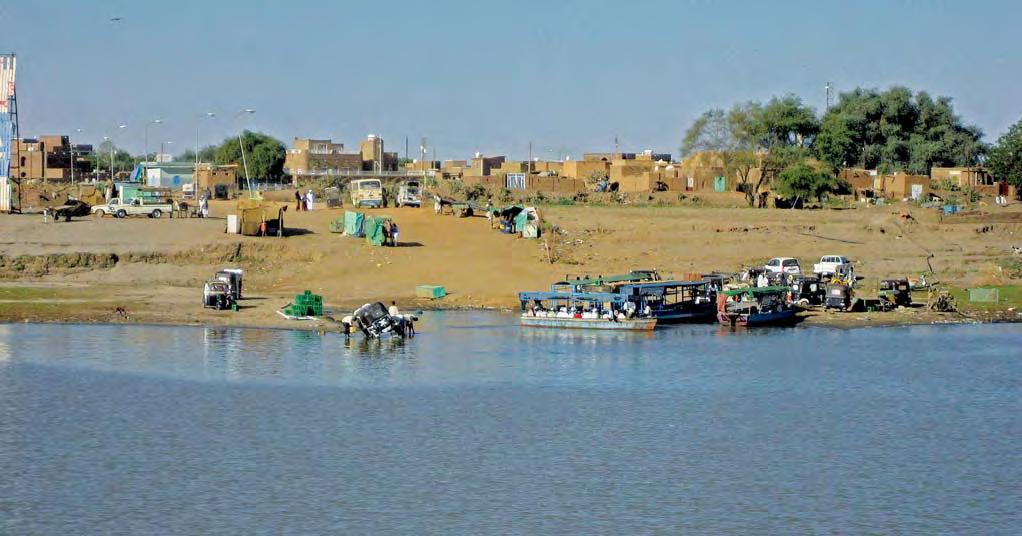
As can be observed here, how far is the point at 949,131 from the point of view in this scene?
128625mm

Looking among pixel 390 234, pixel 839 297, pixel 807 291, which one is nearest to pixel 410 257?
pixel 390 234

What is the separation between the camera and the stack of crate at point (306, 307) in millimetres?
50188

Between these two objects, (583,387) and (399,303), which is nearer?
(583,387)

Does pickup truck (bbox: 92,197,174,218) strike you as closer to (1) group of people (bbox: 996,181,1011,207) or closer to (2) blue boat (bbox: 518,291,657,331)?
(2) blue boat (bbox: 518,291,657,331)

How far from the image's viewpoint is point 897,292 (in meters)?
55.5

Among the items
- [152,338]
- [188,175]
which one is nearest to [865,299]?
→ [152,338]

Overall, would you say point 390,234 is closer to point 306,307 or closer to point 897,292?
point 306,307

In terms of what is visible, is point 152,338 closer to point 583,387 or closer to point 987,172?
point 583,387

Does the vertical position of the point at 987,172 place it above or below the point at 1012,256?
above

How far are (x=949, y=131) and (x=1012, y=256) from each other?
6541cm

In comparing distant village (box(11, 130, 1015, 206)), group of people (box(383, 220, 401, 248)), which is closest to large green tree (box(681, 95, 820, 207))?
distant village (box(11, 130, 1015, 206))

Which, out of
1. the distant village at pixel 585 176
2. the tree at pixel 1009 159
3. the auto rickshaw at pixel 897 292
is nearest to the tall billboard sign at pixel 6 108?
the distant village at pixel 585 176

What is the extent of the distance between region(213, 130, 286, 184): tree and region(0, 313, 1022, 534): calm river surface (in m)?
86.3

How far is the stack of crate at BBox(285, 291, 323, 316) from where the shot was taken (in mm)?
50188
